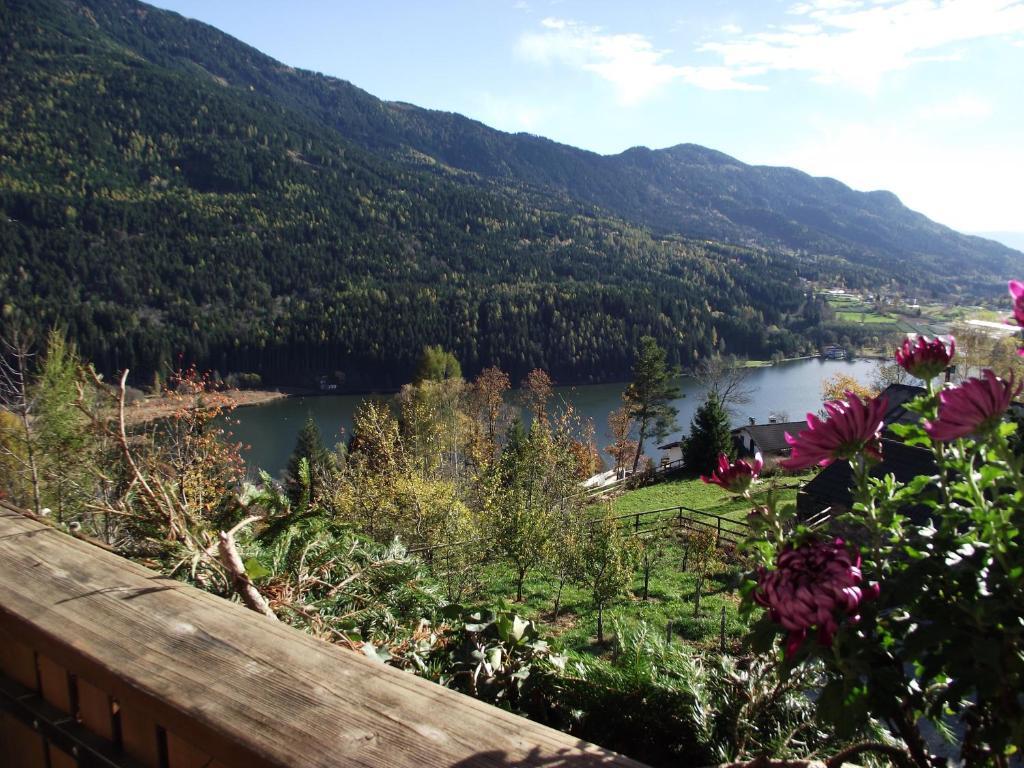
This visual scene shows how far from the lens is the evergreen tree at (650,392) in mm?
33188

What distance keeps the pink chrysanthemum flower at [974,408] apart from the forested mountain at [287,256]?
76022 millimetres

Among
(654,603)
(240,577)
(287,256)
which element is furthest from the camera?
(287,256)

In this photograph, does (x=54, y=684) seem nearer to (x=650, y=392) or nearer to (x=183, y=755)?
(x=183, y=755)

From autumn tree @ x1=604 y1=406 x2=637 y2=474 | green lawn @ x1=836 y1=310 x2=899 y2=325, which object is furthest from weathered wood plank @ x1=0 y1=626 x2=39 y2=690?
green lawn @ x1=836 y1=310 x2=899 y2=325

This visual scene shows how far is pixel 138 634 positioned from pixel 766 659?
120cm

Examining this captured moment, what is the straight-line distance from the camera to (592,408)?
200ft

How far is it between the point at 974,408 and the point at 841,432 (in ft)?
0.47

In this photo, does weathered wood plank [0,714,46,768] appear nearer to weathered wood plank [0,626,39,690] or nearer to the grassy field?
weathered wood plank [0,626,39,690]

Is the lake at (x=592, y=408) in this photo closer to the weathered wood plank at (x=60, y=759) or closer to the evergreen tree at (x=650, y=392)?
the evergreen tree at (x=650, y=392)

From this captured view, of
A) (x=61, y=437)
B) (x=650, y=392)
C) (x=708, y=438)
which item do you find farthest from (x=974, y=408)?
(x=650, y=392)

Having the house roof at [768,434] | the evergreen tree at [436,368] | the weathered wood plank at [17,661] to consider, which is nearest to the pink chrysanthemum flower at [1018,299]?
the weathered wood plank at [17,661]

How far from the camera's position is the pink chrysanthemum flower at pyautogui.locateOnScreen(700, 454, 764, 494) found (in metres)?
0.97

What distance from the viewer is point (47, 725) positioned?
127cm

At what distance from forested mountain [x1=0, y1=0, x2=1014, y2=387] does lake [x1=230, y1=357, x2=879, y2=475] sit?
8.17m
